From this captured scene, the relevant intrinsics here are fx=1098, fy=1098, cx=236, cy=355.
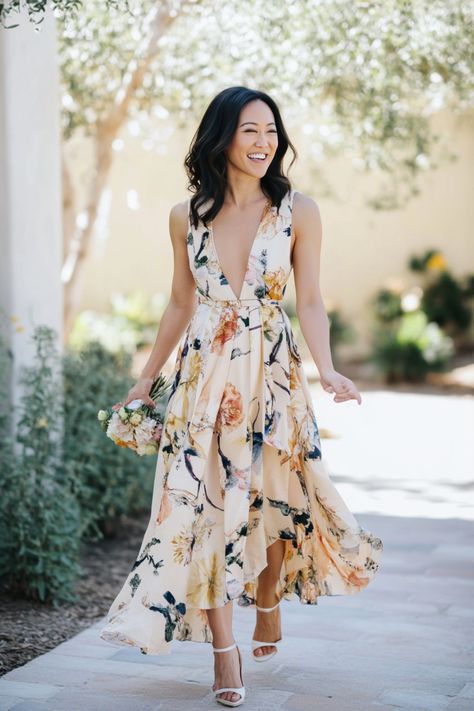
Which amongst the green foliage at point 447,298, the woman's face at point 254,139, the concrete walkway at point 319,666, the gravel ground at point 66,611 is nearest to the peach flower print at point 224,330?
the woman's face at point 254,139

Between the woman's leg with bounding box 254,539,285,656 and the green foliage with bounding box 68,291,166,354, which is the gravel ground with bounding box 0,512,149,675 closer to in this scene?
the woman's leg with bounding box 254,539,285,656

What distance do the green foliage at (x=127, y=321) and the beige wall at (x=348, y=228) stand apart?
0.45m

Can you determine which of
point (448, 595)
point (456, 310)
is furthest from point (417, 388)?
point (448, 595)

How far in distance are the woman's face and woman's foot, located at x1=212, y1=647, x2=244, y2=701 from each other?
1502 mm

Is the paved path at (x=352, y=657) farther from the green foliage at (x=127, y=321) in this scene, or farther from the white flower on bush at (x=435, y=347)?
the green foliage at (x=127, y=321)

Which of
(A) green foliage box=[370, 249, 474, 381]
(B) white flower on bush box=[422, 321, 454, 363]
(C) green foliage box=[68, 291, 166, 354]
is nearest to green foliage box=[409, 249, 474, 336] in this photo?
(A) green foliage box=[370, 249, 474, 381]

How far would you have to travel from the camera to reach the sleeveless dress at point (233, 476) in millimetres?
3346

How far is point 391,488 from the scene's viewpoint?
7.25 meters

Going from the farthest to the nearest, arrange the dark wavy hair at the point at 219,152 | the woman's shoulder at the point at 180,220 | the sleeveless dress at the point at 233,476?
1. the woman's shoulder at the point at 180,220
2. the dark wavy hair at the point at 219,152
3. the sleeveless dress at the point at 233,476

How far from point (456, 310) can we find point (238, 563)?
39.0 feet

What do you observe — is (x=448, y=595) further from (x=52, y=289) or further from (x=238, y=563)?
(x=52, y=289)

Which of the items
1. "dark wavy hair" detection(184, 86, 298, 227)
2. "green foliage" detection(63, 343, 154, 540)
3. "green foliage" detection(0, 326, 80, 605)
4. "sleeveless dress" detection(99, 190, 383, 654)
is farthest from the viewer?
"green foliage" detection(63, 343, 154, 540)

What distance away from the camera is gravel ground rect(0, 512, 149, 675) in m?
3.99

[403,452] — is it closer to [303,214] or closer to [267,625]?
[267,625]
